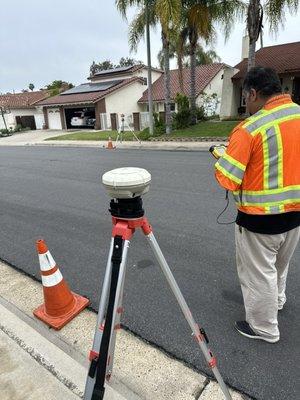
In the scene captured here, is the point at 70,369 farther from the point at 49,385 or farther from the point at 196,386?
the point at 196,386

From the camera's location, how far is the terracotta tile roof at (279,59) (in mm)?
18938

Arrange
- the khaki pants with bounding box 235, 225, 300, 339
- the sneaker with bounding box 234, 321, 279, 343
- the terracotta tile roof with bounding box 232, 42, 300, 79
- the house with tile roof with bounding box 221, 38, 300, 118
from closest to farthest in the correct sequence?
1. the khaki pants with bounding box 235, 225, 300, 339
2. the sneaker with bounding box 234, 321, 279, 343
3. the terracotta tile roof with bounding box 232, 42, 300, 79
4. the house with tile roof with bounding box 221, 38, 300, 118

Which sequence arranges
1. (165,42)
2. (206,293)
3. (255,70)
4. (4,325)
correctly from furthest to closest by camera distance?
(165,42) < (206,293) < (4,325) < (255,70)

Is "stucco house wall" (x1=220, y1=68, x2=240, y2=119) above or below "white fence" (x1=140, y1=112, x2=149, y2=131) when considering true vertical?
above

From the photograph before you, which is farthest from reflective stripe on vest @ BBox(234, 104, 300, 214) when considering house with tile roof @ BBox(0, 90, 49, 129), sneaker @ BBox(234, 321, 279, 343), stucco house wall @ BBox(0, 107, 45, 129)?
stucco house wall @ BBox(0, 107, 45, 129)

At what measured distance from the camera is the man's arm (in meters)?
1.97

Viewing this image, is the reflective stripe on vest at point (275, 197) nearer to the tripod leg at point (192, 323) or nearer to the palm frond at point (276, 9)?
the tripod leg at point (192, 323)

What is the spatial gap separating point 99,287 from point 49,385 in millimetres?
1219

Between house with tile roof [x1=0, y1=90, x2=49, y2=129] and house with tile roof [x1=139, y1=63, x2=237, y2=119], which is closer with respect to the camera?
house with tile roof [x1=139, y1=63, x2=237, y2=119]

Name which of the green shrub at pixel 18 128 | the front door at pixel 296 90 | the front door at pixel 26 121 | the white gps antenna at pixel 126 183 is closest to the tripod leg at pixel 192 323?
the white gps antenna at pixel 126 183

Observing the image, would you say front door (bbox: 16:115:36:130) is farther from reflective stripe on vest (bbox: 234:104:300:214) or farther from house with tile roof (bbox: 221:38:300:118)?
reflective stripe on vest (bbox: 234:104:300:214)

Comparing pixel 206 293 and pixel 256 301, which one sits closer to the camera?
pixel 256 301

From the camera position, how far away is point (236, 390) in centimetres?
206

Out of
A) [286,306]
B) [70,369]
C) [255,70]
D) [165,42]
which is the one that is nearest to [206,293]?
[286,306]
